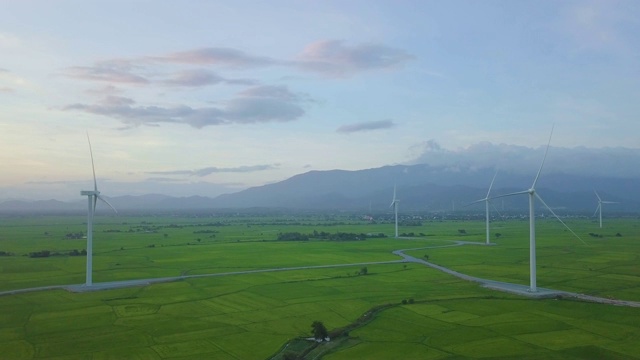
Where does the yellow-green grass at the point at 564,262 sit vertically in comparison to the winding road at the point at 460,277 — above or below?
above

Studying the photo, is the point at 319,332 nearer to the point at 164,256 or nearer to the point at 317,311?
the point at 317,311

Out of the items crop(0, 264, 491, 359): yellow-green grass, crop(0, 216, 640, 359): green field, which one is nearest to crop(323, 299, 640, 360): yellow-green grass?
crop(0, 216, 640, 359): green field

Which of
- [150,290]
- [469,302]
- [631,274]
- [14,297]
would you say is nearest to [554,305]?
[469,302]

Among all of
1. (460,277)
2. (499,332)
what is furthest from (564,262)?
(499,332)

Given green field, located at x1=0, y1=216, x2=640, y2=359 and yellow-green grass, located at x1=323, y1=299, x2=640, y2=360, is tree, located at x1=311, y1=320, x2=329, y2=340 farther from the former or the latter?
yellow-green grass, located at x1=323, y1=299, x2=640, y2=360

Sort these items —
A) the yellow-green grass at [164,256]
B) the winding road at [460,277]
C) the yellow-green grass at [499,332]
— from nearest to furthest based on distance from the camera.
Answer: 1. the yellow-green grass at [499,332]
2. the winding road at [460,277]
3. the yellow-green grass at [164,256]

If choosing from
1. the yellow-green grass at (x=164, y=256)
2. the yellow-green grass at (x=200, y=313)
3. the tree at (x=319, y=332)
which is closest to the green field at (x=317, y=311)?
the yellow-green grass at (x=200, y=313)

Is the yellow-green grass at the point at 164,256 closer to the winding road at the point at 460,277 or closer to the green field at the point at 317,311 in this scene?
the green field at the point at 317,311

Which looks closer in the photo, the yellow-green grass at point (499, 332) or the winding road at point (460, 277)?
the yellow-green grass at point (499, 332)
